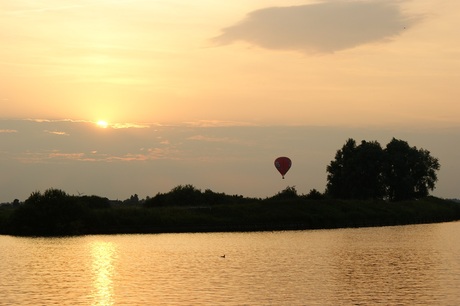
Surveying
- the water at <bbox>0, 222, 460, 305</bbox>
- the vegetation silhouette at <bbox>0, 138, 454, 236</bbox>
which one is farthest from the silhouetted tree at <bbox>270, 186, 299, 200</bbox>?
the water at <bbox>0, 222, 460, 305</bbox>

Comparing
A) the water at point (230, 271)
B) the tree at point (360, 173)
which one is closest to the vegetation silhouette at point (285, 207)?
the tree at point (360, 173)

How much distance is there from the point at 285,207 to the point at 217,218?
16.7 m

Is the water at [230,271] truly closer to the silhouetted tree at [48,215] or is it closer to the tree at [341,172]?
the silhouetted tree at [48,215]

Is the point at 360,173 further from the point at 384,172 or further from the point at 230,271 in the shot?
the point at 230,271

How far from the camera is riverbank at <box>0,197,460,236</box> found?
12038 centimetres

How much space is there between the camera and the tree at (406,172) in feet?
581

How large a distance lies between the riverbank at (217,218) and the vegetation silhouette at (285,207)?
0.47 ft

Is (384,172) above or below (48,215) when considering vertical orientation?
above

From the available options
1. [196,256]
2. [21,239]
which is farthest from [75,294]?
[21,239]

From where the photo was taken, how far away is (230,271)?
2753 inches

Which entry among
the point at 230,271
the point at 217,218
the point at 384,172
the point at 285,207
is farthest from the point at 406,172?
the point at 230,271

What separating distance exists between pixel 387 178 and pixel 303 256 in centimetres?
9809

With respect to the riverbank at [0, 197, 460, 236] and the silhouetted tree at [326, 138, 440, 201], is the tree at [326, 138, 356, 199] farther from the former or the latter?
the riverbank at [0, 197, 460, 236]

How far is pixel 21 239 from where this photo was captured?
110 meters
